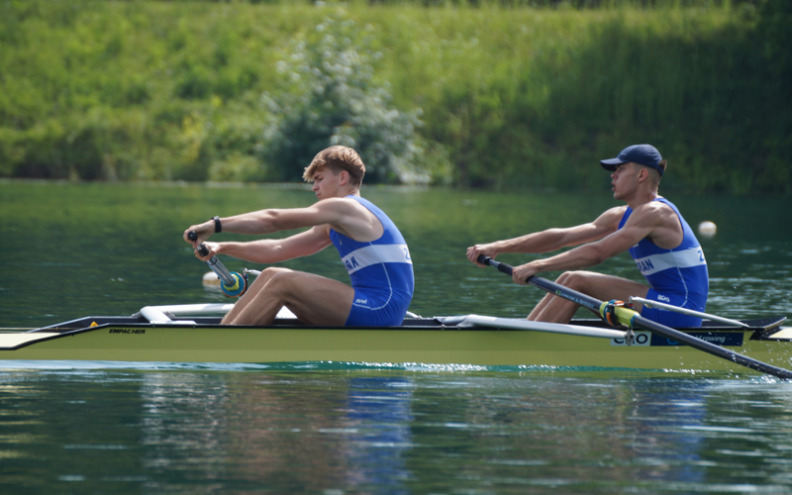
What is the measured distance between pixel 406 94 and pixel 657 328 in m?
37.7

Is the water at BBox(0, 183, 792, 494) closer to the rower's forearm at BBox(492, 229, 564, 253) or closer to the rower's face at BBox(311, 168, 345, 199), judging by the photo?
the rower's forearm at BBox(492, 229, 564, 253)

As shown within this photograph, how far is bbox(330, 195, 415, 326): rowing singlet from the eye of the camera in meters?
8.66

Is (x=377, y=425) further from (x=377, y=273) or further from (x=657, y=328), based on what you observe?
(x=657, y=328)

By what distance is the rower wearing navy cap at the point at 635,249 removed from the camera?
9031mm

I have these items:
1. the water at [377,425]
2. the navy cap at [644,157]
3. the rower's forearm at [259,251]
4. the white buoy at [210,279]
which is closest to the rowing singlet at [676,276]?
the navy cap at [644,157]

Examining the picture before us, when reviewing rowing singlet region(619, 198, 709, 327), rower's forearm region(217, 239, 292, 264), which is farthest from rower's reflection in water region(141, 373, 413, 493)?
rowing singlet region(619, 198, 709, 327)

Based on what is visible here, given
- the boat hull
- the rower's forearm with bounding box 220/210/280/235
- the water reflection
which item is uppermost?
the rower's forearm with bounding box 220/210/280/235

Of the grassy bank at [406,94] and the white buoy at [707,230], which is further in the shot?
the grassy bank at [406,94]

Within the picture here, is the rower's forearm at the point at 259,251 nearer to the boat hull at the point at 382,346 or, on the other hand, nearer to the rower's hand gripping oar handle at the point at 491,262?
the boat hull at the point at 382,346

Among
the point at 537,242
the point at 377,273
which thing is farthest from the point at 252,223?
the point at 537,242

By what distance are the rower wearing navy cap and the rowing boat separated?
0.93 ft

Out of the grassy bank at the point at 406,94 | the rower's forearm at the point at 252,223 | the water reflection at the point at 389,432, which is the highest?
the grassy bank at the point at 406,94

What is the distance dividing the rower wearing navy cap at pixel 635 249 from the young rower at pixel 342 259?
89 centimetres

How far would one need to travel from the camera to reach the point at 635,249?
9.39 metres
